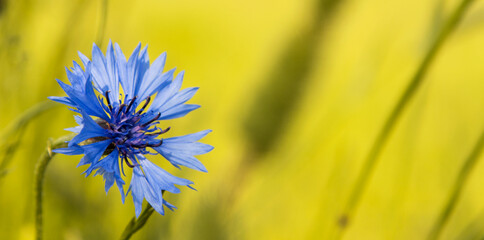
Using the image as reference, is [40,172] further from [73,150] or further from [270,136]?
[270,136]

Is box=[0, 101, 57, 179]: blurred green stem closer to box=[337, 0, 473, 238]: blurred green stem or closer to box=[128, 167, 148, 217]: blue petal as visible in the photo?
box=[128, 167, 148, 217]: blue petal

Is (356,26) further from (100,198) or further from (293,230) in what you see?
(100,198)

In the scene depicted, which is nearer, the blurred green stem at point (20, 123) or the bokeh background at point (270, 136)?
the blurred green stem at point (20, 123)

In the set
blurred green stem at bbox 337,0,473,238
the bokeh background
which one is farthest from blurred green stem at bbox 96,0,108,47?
blurred green stem at bbox 337,0,473,238

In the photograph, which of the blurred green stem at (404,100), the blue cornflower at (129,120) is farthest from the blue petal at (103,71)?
the blurred green stem at (404,100)

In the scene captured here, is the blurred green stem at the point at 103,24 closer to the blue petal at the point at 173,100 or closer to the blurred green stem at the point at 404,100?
the blue petal at the point at 173,100

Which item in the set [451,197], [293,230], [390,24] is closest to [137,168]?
[451,197]
